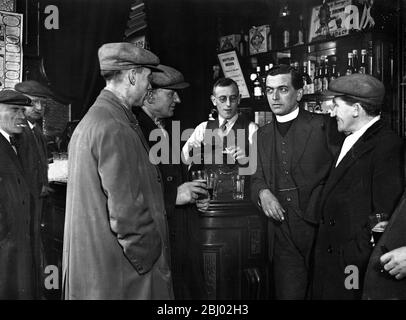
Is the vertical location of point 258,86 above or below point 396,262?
above

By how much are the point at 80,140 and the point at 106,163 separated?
0.16m

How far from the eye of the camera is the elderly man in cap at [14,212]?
249cm

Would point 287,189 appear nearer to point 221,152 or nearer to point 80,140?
point 221,152

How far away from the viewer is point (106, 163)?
1846 mm

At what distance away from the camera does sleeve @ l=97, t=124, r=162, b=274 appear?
1.84m

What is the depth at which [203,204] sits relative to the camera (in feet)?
8.59

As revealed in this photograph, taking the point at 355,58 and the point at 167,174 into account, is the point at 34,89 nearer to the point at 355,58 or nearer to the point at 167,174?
the point at 167,174

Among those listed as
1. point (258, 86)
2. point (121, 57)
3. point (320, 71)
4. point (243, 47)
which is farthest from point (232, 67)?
point (121, 57)

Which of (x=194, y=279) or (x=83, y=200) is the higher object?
(x=83, y=200)

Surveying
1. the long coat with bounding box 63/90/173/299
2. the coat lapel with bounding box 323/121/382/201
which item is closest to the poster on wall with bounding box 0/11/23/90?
the long coat with bounding box 63/90/173/299

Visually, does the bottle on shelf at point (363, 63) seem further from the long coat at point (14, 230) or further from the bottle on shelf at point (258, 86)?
the long coat at point (14, 230)

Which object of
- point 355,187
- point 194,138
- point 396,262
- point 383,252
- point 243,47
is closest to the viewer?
point 396,262

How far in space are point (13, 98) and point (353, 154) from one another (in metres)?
1.75
